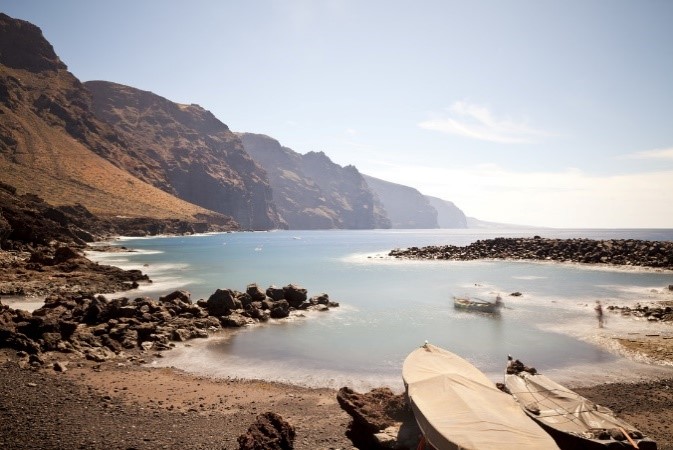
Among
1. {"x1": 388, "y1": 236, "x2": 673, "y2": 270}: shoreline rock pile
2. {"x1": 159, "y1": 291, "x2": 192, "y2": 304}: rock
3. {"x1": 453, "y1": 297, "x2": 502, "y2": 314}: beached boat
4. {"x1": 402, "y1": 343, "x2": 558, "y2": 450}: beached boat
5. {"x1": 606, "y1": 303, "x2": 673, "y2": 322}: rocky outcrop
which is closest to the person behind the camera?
{"x1": 402, "y1": 343, "x2": 558, "y2": 450}: beached boat

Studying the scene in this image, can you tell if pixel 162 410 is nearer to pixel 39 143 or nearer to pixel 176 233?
pixel 176 233

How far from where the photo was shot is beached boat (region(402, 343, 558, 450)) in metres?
7.77

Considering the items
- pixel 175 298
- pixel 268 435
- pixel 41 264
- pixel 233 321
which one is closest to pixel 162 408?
pixel 268 435

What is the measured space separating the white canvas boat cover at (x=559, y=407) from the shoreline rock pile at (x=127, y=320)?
16598 millimetres

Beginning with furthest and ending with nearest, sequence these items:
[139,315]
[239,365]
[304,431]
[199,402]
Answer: [139,315] < [239,365] < [199,402] < [304,431]

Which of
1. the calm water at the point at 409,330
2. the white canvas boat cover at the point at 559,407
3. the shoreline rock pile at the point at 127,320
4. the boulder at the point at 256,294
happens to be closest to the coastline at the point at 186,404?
the shoreline rock pile at the point at 127,320

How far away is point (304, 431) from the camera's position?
439 inches

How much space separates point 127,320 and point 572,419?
21.5 m

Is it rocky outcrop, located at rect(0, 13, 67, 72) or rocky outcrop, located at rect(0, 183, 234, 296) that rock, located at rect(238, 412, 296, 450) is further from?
rocky outcrop, located at rect(0, 13, 67, 72)

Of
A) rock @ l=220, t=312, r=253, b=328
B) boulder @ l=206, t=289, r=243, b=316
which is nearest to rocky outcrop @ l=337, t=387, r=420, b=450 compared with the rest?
rock @ l=220, t=312, r=253, b=328

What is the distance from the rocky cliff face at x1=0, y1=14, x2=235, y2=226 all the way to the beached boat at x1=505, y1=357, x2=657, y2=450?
118m

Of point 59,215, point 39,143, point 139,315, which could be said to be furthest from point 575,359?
point 39,143

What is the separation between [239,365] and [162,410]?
5.97 meters

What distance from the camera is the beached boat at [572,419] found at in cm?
890
